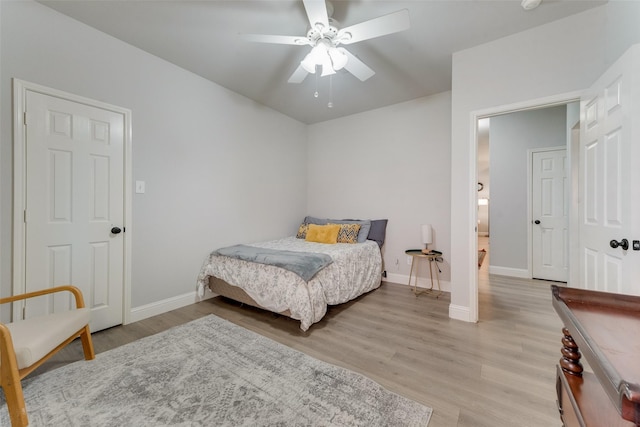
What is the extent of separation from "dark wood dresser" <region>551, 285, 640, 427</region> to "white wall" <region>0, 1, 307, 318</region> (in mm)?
3119

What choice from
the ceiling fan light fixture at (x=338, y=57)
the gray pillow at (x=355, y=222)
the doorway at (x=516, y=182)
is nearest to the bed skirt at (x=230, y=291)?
the gray pillow at (x=355, y=222)

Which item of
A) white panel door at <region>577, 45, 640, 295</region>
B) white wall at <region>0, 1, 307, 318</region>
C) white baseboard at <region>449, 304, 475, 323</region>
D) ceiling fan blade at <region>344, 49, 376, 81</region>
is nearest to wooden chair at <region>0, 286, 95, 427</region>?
white wall at <region>0, 1, 307, 318</region>

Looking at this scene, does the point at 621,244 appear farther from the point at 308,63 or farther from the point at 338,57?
the point at 308,63

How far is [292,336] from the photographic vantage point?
7.25 feet

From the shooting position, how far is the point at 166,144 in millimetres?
2715

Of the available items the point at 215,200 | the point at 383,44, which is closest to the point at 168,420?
the point at 215,200

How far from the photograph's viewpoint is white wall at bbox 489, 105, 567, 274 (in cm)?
388

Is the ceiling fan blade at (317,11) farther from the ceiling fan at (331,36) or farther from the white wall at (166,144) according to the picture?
the white wall at (166,144)

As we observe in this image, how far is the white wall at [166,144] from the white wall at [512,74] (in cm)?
260

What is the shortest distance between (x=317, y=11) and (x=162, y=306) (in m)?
3.04

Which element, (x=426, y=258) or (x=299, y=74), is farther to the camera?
(x=426, y=258)

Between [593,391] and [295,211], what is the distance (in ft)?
12.9

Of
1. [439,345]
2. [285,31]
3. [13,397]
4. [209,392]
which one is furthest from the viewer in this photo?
[285,31]

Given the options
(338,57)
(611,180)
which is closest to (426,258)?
(611,180)
